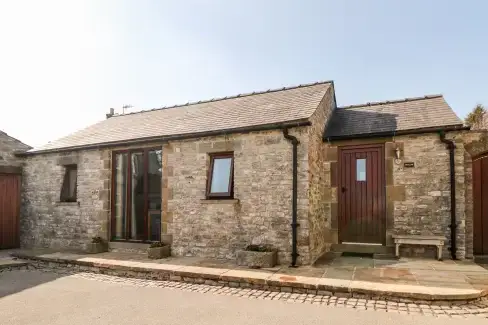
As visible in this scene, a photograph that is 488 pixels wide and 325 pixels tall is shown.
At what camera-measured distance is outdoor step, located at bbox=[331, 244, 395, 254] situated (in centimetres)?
772

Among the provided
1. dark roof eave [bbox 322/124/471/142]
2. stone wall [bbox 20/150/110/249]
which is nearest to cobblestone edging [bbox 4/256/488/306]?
stone wall [bbox 20/150/110/249]

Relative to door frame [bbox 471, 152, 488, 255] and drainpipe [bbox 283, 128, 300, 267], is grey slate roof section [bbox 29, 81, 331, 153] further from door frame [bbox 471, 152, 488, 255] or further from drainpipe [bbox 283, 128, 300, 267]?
door frame [bbox 471, 152, 488, 255]

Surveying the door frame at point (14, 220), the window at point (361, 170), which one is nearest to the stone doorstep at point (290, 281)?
the window at point (361, 170)

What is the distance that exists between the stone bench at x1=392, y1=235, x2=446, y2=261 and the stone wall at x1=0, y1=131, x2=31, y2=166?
11351 mm

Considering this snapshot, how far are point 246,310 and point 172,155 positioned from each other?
4.75 meters

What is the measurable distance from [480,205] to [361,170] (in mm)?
2775

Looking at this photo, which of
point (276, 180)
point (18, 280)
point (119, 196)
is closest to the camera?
point (18, 280)

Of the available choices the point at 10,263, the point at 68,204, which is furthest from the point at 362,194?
the point at 10,263

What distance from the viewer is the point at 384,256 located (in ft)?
24.4

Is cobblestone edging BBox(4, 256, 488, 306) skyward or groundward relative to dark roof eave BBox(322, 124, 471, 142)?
groundward

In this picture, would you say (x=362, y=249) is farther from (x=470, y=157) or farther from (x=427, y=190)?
(x=470, y=157)

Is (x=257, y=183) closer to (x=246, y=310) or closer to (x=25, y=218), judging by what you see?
(x=246, y=310)

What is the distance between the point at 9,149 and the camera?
10.6 metres

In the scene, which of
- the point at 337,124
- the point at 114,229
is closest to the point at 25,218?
the point at 114,229
